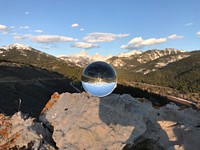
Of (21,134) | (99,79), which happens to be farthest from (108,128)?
(21,134)

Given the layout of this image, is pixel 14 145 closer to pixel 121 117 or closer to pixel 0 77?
pixel 121 117

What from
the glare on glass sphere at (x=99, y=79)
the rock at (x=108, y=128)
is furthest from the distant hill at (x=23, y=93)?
the glare on glass sphere at (x=99, y=79)

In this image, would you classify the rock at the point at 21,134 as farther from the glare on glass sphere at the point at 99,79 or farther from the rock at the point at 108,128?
the glare on glass sphere at the point at 99,79

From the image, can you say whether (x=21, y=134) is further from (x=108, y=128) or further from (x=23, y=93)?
(x=23, y=93)

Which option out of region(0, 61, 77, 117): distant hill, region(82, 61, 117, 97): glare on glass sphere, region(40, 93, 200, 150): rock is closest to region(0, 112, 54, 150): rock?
region(40, 93, 200, 150): rock

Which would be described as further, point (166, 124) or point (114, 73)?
point (166, 124)

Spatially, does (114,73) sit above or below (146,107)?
above

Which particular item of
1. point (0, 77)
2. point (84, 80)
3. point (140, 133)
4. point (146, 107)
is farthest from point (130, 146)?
point (0, 77)
